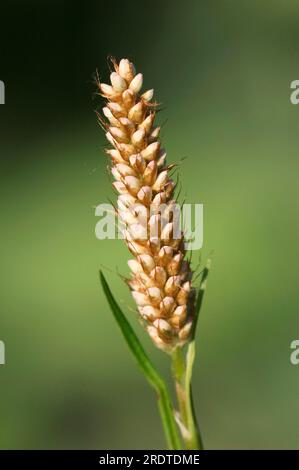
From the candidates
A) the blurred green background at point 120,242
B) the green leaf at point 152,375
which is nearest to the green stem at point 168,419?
the green leaf at point 152,375

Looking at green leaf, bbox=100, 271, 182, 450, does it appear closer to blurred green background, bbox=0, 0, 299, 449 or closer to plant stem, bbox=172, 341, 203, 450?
plant stem, bbox=172, 341, 203, 450

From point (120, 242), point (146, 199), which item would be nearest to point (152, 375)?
point (146, 199)

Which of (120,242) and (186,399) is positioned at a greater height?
(120,242)

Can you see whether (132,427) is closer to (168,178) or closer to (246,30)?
(168,178)

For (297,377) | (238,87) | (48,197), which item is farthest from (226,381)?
(238,87)

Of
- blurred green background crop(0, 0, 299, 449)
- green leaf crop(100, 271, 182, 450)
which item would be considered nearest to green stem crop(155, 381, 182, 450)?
green leaf crop(100, 271, 182, 450)

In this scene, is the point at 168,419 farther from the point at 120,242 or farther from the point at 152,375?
the point at 120,242
